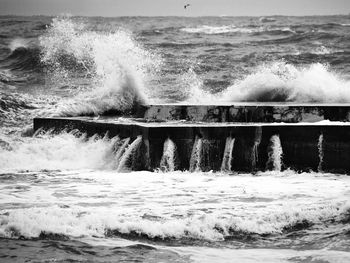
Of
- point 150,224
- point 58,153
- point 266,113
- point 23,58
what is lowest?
point 150,224

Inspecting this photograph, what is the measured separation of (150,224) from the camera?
6.34 meters

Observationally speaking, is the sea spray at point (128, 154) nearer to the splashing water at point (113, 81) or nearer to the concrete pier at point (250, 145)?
the concrete pier at point (250, 145)

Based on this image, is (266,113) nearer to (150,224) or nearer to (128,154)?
(128,154)

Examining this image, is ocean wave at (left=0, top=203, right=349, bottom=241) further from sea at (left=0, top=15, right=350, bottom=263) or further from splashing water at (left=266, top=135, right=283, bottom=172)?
splashing water at (left=266, top=135, right=283, bottom=172)

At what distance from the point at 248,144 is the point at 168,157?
103 centimetres

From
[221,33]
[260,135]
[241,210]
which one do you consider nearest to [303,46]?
[221,33]

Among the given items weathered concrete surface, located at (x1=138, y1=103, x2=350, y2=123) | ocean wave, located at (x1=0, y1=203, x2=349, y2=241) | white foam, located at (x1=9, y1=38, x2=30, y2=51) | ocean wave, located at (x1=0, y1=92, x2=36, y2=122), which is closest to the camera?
ocean wave, located at (x1=0, y1=203, x2=349, y2=241)

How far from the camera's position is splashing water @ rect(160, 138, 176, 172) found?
926cm

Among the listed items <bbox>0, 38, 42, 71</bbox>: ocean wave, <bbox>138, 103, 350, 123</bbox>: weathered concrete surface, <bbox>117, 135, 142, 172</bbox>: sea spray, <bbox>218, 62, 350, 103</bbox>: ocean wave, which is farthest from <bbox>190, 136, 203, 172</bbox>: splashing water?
<bbox>0, 38, 42, 71</bbox>: ocean wave

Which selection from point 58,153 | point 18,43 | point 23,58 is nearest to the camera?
point 58,153

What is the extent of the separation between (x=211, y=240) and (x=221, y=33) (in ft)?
86.5

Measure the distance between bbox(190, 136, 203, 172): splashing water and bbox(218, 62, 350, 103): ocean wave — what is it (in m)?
4.27

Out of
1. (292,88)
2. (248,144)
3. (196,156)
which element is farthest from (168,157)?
(292,88)

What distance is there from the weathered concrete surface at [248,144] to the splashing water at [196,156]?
4 cm
